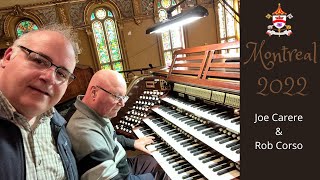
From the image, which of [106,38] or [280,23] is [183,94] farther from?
[106,38]

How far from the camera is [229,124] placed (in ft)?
6.21

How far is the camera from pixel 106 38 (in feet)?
30.6

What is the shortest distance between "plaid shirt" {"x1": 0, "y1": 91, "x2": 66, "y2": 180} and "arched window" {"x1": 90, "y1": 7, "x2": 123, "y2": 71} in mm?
8248

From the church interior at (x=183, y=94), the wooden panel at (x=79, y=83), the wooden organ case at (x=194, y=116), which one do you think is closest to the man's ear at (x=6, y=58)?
the church interior at (x=183, y=94)

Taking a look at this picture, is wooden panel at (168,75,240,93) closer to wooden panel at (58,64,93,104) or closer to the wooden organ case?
the wooden organ case

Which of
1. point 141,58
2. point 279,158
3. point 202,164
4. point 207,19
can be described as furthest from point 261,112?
point 207,19

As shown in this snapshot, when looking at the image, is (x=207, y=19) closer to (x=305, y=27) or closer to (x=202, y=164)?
(x=202, y=164)

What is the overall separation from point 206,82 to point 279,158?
62.6 inches

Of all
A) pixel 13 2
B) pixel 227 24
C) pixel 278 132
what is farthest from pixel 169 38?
pixel 278 132

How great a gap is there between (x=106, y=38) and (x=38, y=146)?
8.58 m

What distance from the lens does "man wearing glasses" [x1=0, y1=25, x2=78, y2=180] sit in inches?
41.8

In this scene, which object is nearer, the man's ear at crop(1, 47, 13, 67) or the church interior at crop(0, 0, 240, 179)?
the man's ear at crop(1, 47, 13, 67)

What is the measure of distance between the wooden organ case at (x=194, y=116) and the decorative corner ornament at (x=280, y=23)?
44.6 inches

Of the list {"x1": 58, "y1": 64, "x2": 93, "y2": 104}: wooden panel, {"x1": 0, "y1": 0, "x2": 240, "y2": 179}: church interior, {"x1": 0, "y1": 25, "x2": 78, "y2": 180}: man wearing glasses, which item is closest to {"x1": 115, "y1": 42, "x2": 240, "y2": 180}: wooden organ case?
{"x1": 0, "y1": 0, "x2": 240, "y2": 179}: church interior
